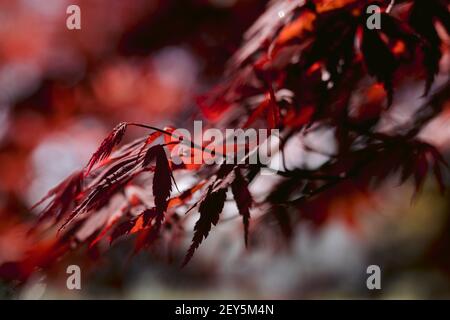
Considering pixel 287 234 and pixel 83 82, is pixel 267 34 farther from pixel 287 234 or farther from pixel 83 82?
pixel 83 82

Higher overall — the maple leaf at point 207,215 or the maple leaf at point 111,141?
the maple leaf at point 111,141

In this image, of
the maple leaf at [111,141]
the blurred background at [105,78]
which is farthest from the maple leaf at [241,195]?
the blurred background at [105,78]

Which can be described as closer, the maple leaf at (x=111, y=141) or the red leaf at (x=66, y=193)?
the maple leaf at (x=111, y=141)

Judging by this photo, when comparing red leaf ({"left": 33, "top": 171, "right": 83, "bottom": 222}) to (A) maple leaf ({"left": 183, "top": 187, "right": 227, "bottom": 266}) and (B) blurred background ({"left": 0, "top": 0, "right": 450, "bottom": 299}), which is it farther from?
(B) blurred background ({"left": 0, "top": 0, "right": 450, "bottom": 299})

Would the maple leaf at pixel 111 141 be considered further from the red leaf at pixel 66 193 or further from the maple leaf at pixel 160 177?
the red leaf at pixel 66 193

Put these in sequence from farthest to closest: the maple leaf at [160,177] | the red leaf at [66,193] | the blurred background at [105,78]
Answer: the blurred background at [105,78] < the red leaf at [66,193] < the maple leaf at [160,177]

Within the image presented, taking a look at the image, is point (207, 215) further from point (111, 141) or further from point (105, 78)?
point (105, 78)

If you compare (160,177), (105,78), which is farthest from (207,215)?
(105,78)

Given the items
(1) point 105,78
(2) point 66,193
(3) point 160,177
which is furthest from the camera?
(1) point 105,78

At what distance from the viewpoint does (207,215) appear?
0.54 meters

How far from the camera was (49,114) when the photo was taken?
6.10 feet

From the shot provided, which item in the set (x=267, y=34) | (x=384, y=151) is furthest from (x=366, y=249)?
(x=267, y=34)

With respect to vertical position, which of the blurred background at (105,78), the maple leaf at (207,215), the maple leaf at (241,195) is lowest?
the maple leaf at (207,215)

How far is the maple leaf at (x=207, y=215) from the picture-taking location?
20.5 inches
